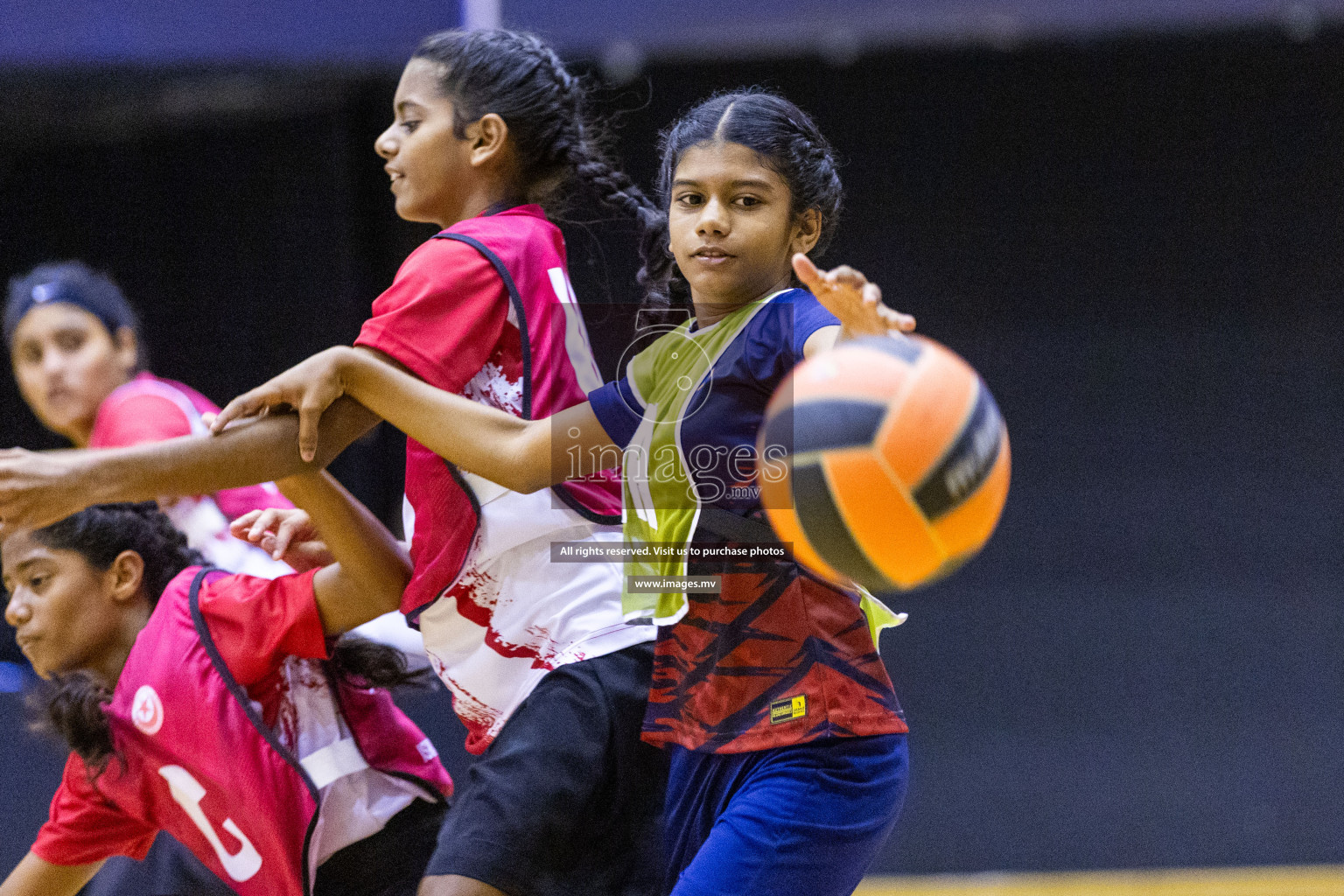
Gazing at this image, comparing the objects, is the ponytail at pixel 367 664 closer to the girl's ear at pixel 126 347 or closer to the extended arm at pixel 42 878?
the extended arm at pixel 42 878

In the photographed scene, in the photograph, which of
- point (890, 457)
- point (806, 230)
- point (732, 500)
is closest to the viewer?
point (890, 457)

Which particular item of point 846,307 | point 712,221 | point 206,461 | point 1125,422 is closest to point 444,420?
point 206,461

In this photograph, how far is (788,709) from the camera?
136 cm

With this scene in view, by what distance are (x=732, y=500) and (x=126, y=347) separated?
5.73 ft

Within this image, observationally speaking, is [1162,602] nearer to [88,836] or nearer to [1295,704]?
[1295,704]

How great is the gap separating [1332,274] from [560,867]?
10.5ft

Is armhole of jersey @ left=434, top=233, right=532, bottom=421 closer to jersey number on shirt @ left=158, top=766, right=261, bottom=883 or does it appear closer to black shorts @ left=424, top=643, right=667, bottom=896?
black shorts @ left=424, top=643, right=667, bottom=896

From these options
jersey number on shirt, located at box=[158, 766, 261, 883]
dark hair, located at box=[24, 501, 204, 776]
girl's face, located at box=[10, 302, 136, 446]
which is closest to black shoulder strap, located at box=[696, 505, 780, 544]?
jersey number on shirt, located at box=[158, 766, 261, 883]

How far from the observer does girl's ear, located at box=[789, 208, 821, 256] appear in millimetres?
1478

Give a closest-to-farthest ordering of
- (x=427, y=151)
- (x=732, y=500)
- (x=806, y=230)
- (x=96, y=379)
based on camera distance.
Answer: (x=732, y=500) → (x=806, y=230) → (x=427, y=151) → (x=96, y=379)

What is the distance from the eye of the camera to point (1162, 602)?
11.9 feet

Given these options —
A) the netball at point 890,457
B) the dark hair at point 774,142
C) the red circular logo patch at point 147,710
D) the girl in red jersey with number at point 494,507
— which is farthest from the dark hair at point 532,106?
the red circular logo patch at point 147,710

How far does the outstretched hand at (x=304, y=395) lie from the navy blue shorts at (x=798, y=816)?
0.60 m

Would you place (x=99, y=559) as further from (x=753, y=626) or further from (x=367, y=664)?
(x=753, y=626)
